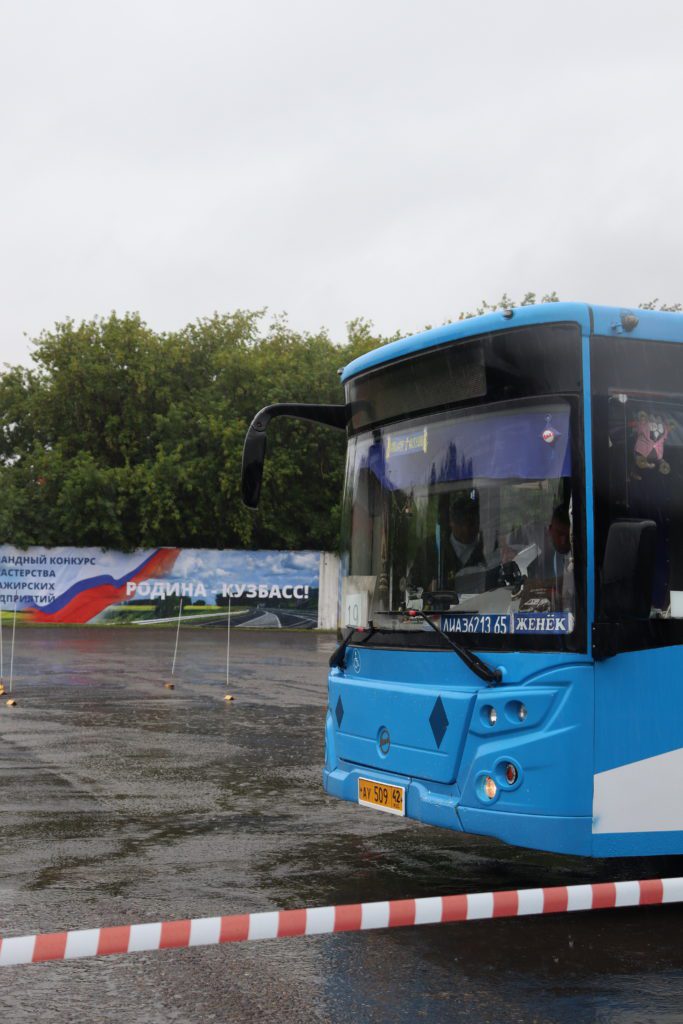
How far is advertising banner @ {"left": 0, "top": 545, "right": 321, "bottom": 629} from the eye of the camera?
123 feet

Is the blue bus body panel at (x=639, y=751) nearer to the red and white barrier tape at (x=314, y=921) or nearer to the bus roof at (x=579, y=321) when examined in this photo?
the red and white barrier tape at (x=314, y=921)

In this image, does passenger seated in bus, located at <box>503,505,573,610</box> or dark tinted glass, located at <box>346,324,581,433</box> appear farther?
dark tinted glass, located at <box>346,324,581,433</box>

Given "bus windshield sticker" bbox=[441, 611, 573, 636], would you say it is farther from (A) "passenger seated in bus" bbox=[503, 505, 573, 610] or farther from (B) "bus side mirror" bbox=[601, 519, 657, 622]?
(B) "bus side mirror" bbox=[601, 519, 657, 622]

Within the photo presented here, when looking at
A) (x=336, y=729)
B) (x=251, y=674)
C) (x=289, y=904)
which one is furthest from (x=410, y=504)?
(x=251, y=674)

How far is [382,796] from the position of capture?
7062 mm

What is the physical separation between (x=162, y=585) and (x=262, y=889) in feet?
104

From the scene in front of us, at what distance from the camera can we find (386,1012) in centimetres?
494

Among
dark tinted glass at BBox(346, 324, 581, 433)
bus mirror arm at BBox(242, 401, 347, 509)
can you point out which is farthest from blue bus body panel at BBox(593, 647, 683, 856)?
bus mirror arm at BBox(242, 401, 347, 509)

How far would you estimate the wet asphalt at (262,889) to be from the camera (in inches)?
200

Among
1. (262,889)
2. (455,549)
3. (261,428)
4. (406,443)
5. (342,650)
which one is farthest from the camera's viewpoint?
(261,428)

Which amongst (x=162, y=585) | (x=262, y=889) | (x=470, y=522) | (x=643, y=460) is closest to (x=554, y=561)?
(x=470, y=522)

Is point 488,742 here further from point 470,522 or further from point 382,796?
point 470,522

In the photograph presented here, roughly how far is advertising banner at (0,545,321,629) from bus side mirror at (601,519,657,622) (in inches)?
1247

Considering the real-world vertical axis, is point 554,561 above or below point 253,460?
below
